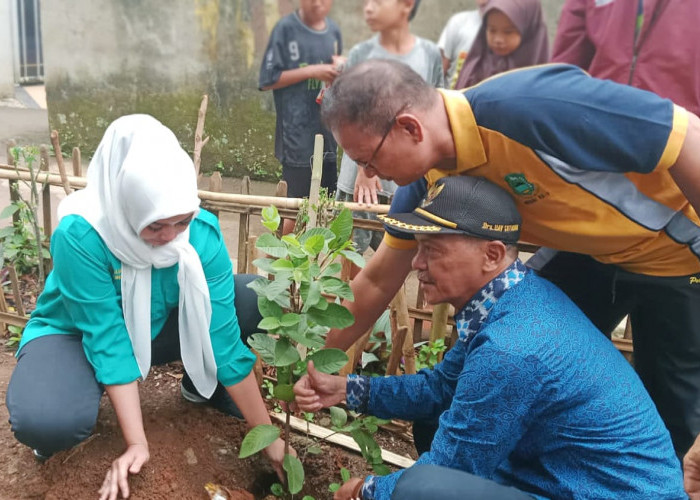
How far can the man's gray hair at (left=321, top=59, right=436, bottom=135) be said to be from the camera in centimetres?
166

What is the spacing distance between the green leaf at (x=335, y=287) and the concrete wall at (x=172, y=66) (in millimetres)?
5201

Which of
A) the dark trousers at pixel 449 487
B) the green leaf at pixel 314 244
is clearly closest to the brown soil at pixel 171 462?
the dark trousers at pixel 449 487

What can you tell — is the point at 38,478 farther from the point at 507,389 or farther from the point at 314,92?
the point at 314,92

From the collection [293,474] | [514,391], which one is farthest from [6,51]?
[514,391]

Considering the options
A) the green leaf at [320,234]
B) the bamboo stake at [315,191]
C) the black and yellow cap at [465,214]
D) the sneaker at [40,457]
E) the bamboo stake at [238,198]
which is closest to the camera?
the black and yellow cap at [465,214]

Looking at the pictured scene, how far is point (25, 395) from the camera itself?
7.00ft

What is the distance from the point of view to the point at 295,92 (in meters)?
4.34

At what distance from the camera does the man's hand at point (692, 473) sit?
173 cm

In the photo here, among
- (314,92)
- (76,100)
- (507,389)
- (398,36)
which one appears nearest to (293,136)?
(314,92)

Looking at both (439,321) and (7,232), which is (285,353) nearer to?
(439,321)

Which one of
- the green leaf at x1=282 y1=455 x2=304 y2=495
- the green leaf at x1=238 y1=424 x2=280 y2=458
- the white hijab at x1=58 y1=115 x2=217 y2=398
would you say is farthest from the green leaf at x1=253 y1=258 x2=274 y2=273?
the green leaf at x1=282 y1=455 x2=304 y2=495

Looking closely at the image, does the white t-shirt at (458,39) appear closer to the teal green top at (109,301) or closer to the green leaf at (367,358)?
the green leaf at (367,358)

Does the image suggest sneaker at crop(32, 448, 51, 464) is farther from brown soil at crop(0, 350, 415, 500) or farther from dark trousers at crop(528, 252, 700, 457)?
dark trousers at crop(528, 252, 700, 457)

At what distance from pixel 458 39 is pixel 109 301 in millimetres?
3003
